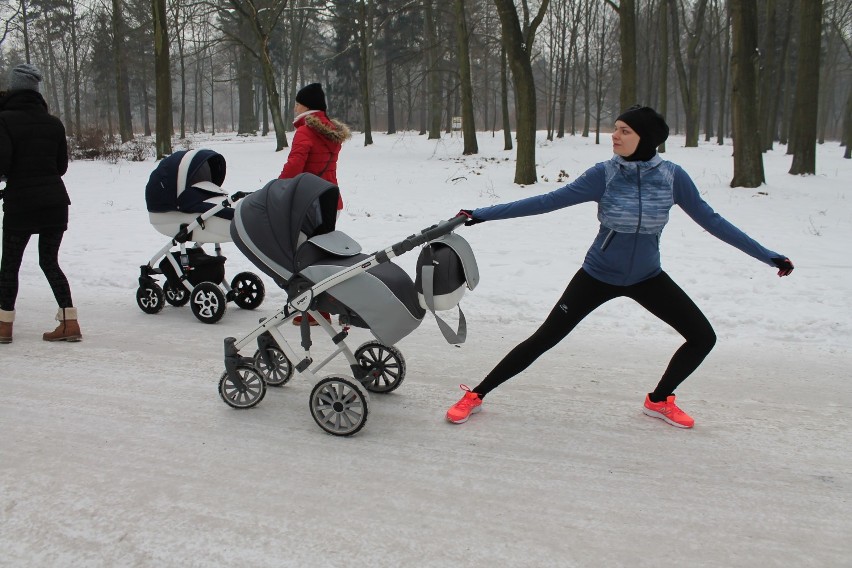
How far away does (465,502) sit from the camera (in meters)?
3.24

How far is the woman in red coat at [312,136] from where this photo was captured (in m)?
5.84

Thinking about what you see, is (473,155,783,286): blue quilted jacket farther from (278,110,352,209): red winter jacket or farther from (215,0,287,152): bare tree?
(215,0,287,152): bare tree

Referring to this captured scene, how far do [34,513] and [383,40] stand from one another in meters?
43.4

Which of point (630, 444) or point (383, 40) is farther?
point (383, 40)

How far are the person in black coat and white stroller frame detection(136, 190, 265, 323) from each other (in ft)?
3.09

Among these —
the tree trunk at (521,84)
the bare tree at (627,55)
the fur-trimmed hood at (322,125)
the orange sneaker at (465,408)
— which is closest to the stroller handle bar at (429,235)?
the orange sneaker at (465,408)

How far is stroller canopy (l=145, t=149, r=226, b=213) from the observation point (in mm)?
6344

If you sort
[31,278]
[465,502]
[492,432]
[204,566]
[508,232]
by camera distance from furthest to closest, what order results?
[508,232] → [31,278] → [492,432] → [465,502] → [204,566]

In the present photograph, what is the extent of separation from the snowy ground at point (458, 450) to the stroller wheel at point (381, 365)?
4.6 inches

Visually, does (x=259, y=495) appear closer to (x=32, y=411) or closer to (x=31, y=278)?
(x=32, y=411)

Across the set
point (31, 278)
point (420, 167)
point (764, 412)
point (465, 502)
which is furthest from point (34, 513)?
point (420, 167)

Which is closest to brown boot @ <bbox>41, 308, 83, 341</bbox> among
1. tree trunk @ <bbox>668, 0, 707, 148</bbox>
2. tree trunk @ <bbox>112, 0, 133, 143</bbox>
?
tree trunk @ <bbox>112, 0, 133, 143</bbox>

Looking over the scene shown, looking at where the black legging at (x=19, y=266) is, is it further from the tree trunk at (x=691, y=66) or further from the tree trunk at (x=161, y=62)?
the tree trunk at (x=691, y=66)

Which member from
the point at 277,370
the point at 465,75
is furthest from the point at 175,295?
the point at 465,75
